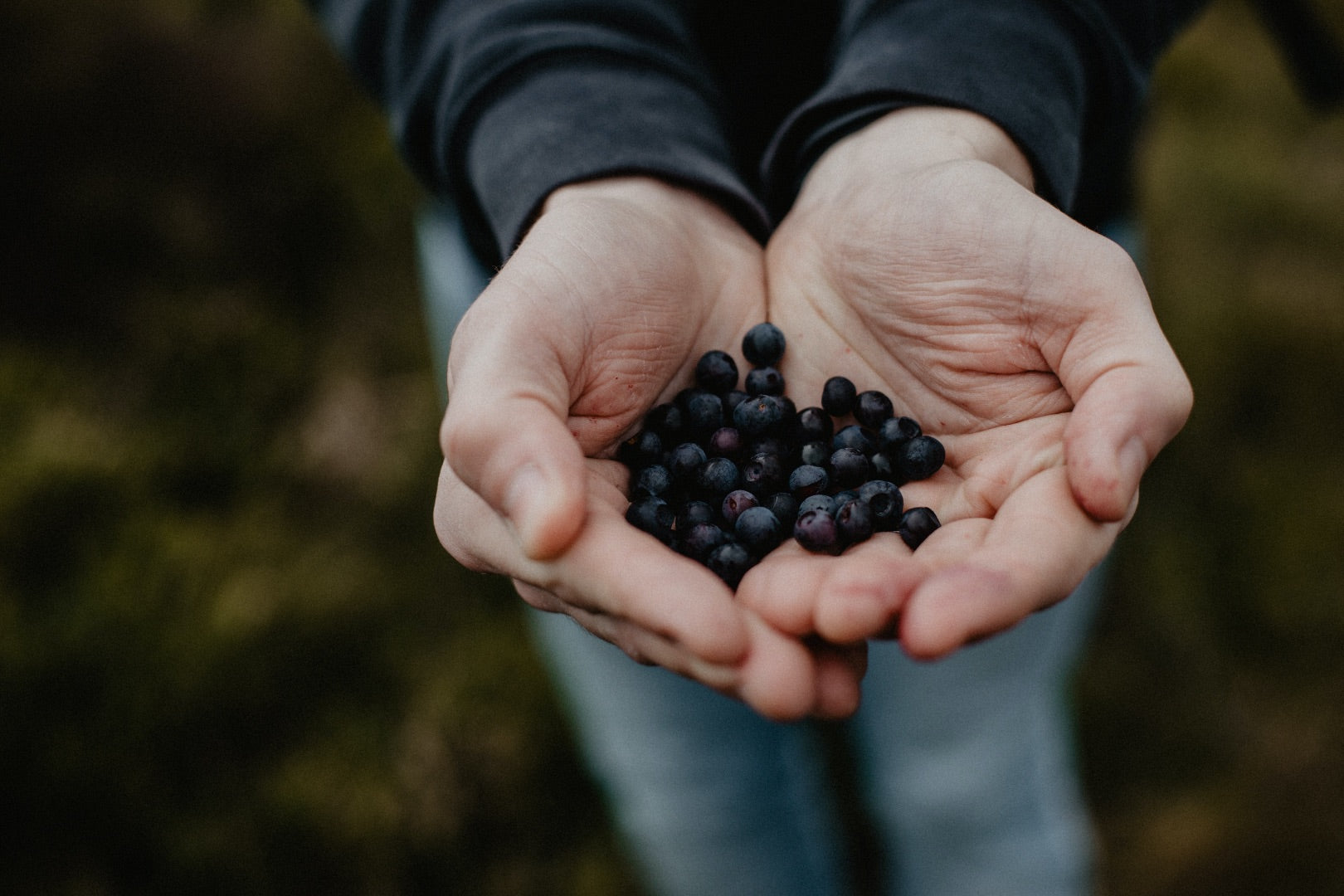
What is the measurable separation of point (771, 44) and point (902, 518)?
3.98 ft

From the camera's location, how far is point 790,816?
2.68 metres

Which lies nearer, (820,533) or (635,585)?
(635,585)

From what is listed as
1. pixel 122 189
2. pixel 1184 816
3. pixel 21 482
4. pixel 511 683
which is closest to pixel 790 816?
pixel 511 683

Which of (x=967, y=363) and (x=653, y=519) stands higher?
(x=967, y=363)

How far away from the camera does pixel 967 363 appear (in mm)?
1669

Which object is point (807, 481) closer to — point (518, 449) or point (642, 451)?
point (642, 451)

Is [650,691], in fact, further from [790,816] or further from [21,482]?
[21,482]

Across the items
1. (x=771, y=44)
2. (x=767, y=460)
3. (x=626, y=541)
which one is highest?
(x=771, y=44)

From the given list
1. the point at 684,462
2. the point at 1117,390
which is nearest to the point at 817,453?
the point at 684,462

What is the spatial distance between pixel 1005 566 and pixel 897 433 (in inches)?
20.0

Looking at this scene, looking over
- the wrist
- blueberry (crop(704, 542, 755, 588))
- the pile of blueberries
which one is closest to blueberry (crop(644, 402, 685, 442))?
the pile of blueberries

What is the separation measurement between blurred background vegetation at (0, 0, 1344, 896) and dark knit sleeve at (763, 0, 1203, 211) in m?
1.95

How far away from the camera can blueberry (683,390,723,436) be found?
5.87 ft

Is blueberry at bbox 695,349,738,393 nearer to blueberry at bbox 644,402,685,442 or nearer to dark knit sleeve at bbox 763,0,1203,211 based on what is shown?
blueberry at bbox 644,402,685,442
